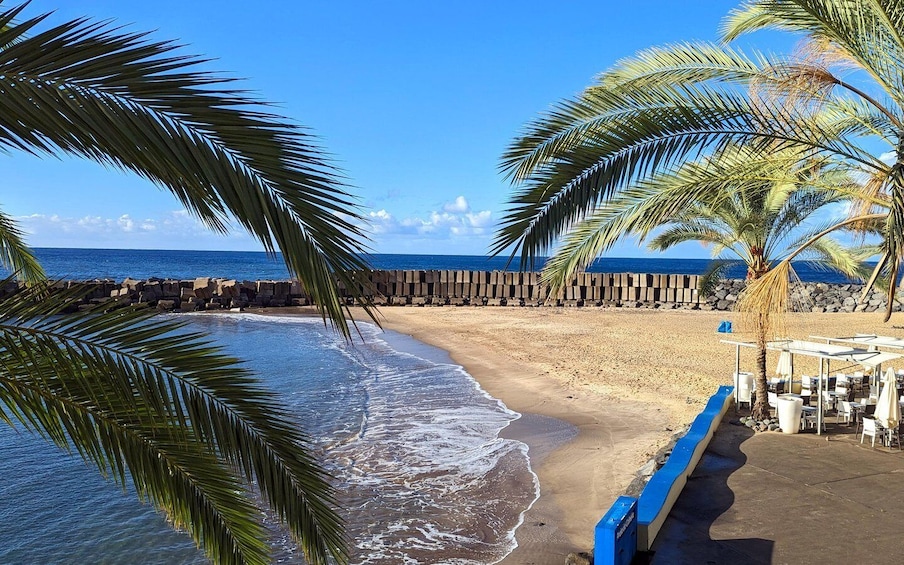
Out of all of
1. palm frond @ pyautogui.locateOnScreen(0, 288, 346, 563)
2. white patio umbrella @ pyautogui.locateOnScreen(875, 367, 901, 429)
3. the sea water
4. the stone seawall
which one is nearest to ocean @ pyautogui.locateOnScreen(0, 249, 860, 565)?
the sea water

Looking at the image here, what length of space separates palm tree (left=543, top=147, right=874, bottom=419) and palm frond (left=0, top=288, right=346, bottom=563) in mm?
4155

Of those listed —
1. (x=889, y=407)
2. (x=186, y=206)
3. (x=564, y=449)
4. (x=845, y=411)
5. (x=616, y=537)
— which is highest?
(x=186, y=206)

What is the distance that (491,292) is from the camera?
120ft

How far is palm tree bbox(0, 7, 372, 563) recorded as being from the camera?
2113 millimetres

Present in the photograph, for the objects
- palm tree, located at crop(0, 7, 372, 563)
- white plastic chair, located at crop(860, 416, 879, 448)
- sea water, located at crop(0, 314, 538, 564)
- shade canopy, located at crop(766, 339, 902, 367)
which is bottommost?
sea water, located at crop(0, 314, 538, 564)

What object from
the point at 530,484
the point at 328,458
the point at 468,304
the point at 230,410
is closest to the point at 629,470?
the point at 530,484

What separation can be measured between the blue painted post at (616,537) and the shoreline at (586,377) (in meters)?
1.95

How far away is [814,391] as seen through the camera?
12.1 meters

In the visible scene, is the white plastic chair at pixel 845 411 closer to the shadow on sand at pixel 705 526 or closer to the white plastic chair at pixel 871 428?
the white plastic chair at pixel 871 428

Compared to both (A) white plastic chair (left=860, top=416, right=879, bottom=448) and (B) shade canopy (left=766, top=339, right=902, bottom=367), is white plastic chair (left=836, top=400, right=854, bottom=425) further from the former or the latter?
(A) white plastic chair (left=860, top=416, right=879, bottom=448)

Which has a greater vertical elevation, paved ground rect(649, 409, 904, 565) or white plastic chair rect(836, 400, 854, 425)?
white plastic chair rect(836, 400, 854, 425)

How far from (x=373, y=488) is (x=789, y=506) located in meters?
5.45

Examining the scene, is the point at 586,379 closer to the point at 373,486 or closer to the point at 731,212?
the point at 731,212

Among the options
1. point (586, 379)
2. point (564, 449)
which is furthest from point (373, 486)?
point (586, 379)
